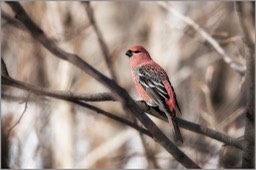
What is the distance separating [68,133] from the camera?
6406 millimetres

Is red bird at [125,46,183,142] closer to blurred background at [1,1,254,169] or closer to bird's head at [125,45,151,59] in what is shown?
bird's head at [125,45,151,59]

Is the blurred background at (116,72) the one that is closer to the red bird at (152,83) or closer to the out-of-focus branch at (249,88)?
the red bird at (152,83)

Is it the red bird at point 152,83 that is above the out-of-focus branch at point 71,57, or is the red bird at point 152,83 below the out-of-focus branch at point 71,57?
above

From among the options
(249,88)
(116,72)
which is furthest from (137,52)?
(249,88)

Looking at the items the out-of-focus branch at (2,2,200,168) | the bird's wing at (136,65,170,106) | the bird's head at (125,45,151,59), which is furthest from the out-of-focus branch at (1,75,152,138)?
the bird's head at (125,45,151,59)

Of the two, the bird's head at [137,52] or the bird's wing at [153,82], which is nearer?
the bird's wing at [153,82]

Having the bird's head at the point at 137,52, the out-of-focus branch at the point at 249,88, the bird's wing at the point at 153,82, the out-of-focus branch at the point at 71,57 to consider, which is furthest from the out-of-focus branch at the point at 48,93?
the bird's head at the point at 137,52

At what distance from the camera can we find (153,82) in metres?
3.83

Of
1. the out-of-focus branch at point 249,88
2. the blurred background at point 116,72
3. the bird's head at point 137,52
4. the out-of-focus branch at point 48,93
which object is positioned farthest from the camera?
the blurred background at point 116,72

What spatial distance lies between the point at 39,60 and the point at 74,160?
1.22m

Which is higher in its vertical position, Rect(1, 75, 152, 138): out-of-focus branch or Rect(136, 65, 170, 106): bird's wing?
Rect(136, 65, 170, 106): bird's wing

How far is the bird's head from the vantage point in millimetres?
3841

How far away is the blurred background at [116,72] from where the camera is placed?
4707 mm

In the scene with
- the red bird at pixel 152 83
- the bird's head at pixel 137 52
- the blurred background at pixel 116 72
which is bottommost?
the red bird at pixel 152 83
